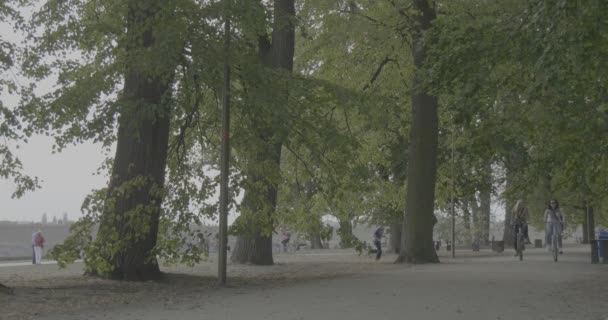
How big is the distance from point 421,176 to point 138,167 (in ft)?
35.6

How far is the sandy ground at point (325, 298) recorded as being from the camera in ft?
33.1

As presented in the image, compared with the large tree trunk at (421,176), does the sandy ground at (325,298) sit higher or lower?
lower

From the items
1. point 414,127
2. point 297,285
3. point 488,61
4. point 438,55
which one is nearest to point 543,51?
point 488,61

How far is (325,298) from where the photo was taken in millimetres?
12172

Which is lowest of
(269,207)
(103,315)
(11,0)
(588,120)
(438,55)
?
(103,315)

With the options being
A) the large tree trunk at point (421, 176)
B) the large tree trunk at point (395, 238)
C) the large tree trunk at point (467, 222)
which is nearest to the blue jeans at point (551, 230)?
the large tree trunk at point (421, 176)

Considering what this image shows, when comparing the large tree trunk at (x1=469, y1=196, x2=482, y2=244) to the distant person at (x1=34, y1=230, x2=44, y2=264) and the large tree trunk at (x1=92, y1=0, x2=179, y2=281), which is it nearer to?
the distant person at (x1=34, y1=230, x2=44, y2=264)

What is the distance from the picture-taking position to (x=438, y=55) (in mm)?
12617

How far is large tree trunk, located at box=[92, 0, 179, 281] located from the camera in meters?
14.1

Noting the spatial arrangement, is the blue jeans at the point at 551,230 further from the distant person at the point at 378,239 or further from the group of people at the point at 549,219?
the distant person at the point at 378,239

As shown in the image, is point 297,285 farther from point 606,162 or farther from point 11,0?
point 11,0

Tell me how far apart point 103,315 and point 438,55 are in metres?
6.08

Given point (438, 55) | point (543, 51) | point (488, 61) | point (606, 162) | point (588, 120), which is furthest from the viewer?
point (606, 162)

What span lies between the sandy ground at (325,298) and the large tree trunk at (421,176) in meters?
6.94
